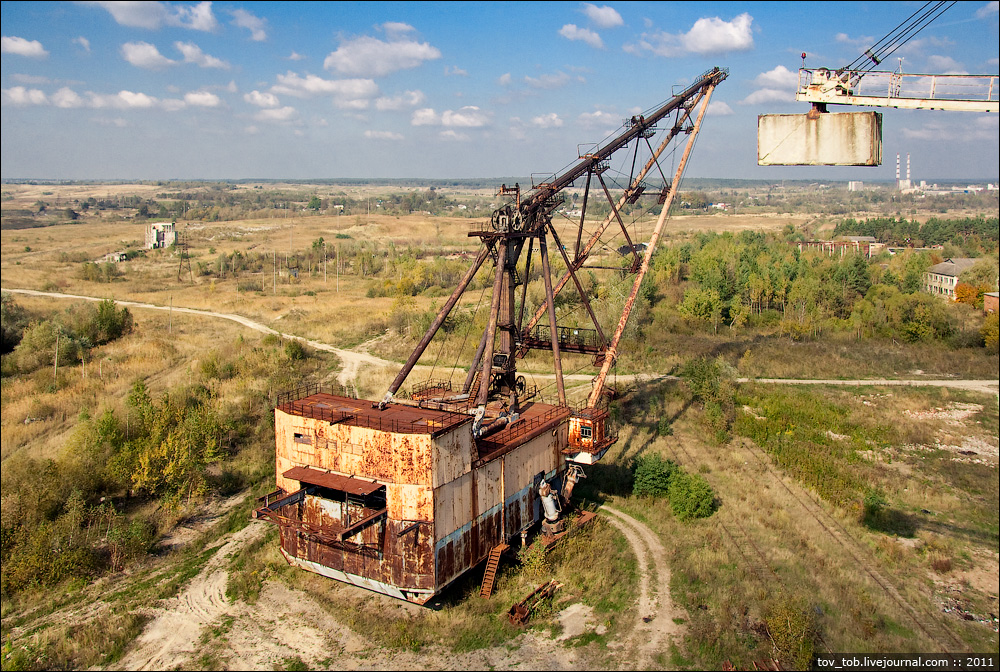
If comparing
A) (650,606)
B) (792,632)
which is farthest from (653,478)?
(792,632)

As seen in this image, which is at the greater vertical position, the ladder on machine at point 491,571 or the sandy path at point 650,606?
the ladder on machine at point 491,571

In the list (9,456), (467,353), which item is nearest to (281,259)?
(467,353)

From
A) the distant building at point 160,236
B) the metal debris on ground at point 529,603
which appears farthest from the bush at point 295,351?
the distant building at point 160,236

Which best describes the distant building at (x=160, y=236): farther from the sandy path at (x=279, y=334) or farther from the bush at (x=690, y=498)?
the bush at (x=690, y=498)

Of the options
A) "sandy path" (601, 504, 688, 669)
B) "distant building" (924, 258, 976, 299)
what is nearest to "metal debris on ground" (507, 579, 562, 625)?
"sandy path" (601, 504, 688, 669)

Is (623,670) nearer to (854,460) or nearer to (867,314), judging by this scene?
(854,460)

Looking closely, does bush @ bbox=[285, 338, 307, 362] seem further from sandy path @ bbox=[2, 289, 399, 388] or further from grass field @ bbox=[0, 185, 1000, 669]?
sandy path @ bbox=[2, 289, 399, 388]

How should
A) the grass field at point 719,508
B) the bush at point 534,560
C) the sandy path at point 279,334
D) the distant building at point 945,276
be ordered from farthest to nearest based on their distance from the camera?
1. the distant building at point 945,276
2. the sandy path at point 279,334
3. the bush at point 534,560
4. the grass field at point 719,508
